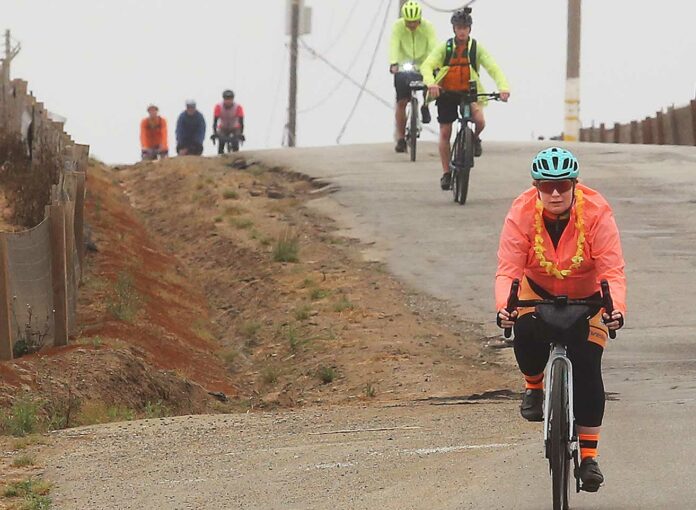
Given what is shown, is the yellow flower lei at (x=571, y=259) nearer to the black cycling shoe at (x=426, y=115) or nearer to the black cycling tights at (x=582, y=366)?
the black cycling tights at (x=582, y=366)

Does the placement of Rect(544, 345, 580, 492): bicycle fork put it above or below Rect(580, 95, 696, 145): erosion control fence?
below

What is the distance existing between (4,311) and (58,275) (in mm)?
1296

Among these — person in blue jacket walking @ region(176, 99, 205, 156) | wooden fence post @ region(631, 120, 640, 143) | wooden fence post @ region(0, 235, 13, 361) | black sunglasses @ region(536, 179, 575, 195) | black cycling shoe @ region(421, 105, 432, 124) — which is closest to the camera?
black sunglasses @ region(536, 179, 575, 195)

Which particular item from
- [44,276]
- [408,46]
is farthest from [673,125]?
[44,276]

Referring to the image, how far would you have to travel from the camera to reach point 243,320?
1750 centimetres

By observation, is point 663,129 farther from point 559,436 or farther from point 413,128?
point 559,436

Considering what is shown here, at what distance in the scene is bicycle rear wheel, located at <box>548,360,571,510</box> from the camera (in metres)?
8.00

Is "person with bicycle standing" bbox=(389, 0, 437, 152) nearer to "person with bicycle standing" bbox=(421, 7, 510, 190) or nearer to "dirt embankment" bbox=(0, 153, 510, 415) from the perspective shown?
"dirt embankment" bbox=(0, 153, 510, 415)

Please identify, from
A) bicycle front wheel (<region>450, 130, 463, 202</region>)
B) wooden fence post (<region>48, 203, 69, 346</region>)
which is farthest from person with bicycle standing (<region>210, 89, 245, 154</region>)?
wooden fence post (<region>48, 203, 69, 346</region>)

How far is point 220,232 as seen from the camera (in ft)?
71.2

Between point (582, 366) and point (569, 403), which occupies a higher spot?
point (582, 366)

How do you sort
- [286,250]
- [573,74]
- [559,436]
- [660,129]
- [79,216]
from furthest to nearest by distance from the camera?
[573,74] → [660,129] → [286,250] → [79,216] → [559,436]

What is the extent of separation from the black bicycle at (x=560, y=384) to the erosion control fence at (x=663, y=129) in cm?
2637

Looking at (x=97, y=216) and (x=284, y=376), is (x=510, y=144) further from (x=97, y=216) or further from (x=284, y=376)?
(x=284, y=376)
